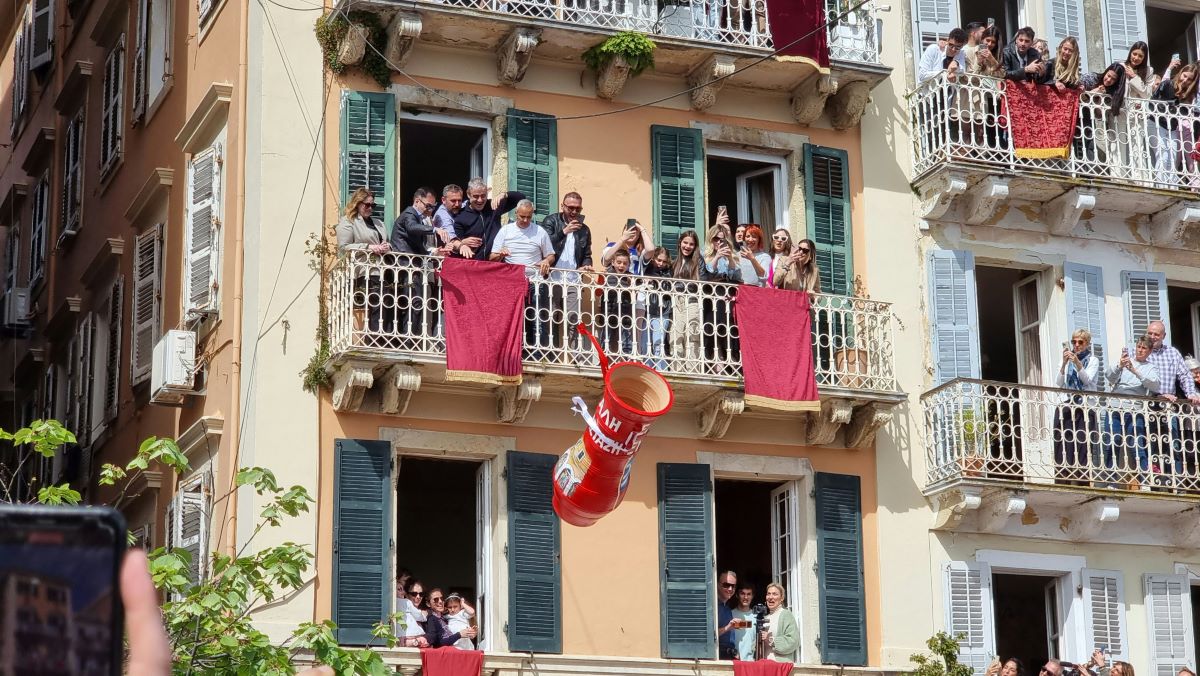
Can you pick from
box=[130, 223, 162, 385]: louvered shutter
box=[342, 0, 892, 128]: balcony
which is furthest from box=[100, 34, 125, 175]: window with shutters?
box=[342, 0, 892, 128]: balcony

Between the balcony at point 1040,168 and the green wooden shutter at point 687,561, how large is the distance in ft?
13.4

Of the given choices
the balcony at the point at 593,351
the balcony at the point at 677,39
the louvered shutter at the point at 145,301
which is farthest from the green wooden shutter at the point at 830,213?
the louvered shutter at the point at 145,301

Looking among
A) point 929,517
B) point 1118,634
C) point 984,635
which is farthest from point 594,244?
point 1118,634

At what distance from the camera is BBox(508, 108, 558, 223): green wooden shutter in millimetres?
18516

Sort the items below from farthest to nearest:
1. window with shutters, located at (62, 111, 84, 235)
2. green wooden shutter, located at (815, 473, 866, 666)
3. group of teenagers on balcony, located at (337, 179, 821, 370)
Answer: window with shutters, located at (62, 111, 84, 235)
green wooden shutter, located at (815, 473, 866, 666)
group of teenagers on balcony, located at (337, 179, 821, 370)

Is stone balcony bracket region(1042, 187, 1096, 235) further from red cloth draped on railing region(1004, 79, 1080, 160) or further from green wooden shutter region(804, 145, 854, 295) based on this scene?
green wooden shutter region(804, 145, 854, 295)

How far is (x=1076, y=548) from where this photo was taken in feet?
64.1

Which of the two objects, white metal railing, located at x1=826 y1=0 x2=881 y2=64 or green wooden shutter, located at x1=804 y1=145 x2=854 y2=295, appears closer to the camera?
green wooden shutter, located at x1=804 y1=145 x2=854 y2=295

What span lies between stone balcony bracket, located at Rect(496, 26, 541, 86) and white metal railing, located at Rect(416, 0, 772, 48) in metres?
0.19

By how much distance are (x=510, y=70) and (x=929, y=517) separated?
20.4 ft

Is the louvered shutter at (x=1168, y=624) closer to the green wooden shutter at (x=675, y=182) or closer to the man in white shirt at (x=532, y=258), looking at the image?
the green wooden shutter at (x=675, y=182)

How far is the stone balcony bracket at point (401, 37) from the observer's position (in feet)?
58.1

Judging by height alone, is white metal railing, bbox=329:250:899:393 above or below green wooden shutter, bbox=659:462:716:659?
above

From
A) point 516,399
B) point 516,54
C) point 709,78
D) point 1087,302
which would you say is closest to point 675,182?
point 709,78
